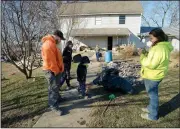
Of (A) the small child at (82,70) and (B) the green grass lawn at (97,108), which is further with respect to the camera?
(A) the small child at (82,70)

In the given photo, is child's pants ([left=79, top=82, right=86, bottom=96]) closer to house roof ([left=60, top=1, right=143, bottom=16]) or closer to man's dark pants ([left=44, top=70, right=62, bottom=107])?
man's dark pants ([left=44, top=70, right=62, bottom=107])

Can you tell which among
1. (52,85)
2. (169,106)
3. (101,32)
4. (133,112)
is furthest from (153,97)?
(101,32)

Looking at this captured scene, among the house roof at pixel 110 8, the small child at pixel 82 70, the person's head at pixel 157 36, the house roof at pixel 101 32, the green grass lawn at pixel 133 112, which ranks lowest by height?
the green grass lawn at pixel 133 112

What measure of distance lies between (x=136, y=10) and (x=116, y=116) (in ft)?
75.6

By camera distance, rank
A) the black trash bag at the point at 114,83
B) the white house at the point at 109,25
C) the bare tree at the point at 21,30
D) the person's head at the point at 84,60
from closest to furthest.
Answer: the person's head at the point at 84,60 < the black trash bag at the point at 114,83 < the bare tree at the point at 21,30 < the white house at the point at 109,25

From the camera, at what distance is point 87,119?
4.16 metres

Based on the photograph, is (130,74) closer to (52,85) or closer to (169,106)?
(169,106)

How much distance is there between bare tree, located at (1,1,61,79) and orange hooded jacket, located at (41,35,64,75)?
3.17 m

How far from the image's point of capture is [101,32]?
25.3 meters

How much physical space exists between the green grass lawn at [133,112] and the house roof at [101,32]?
19087 millimetres

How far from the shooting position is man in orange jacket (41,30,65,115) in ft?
13.1

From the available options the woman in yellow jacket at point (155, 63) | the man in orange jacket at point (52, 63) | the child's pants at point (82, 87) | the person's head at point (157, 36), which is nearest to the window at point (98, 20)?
the child's pants at point (82, 87)

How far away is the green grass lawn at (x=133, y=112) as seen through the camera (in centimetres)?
398

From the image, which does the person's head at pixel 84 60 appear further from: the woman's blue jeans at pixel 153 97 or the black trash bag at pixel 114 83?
the woman's blue jeans at pixel 153 97
